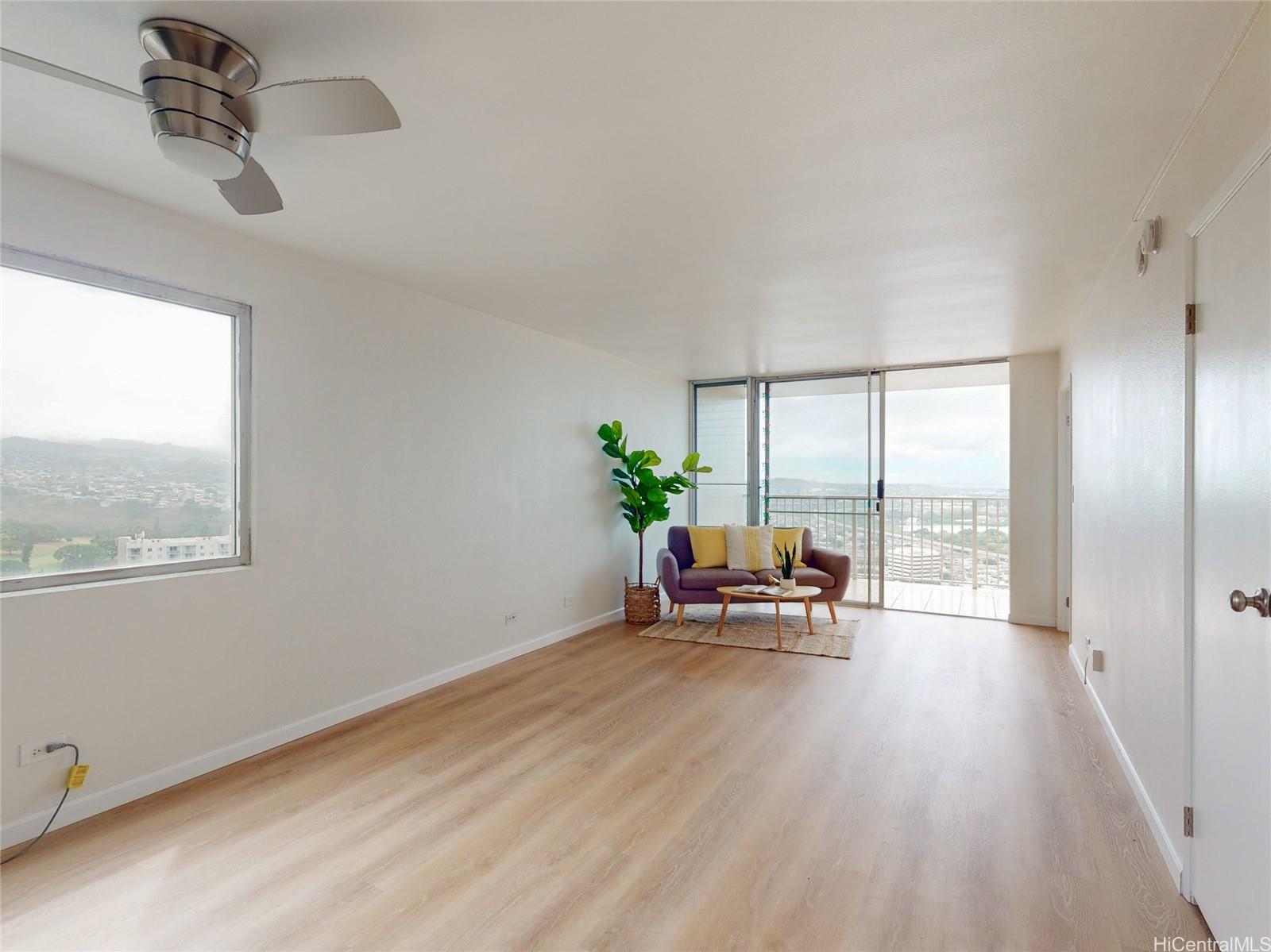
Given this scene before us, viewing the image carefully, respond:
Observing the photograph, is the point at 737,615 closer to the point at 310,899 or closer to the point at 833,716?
the point at 833,716

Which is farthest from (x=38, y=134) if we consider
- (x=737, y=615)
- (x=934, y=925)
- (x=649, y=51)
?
(x=737, y=615)

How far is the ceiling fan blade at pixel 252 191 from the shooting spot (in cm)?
189

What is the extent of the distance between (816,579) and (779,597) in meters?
0.78

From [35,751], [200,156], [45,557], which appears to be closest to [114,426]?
[45,557]

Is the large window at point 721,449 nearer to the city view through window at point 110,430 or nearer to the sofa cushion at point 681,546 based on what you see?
the sofa cushion at point 681,546

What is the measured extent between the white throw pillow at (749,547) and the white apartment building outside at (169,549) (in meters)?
4.16

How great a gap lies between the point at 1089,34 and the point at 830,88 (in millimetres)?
619

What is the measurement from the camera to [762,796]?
259 centimetres

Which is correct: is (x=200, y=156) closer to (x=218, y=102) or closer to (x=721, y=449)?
(x=218, y=102)

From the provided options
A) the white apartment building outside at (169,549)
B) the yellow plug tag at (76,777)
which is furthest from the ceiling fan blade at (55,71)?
the yellow plug tag at (76,777)

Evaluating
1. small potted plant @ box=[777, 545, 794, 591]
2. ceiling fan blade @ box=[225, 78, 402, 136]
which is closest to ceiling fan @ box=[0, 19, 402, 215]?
ceiling fan blade @ box=[225, 78, 402, 136]

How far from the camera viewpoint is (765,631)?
5.44m

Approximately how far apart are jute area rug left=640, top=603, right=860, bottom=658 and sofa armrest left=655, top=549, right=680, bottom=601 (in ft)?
0.99

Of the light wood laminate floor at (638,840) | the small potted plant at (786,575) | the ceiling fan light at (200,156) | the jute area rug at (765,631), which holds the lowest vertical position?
the jute area rug at (765,631)
